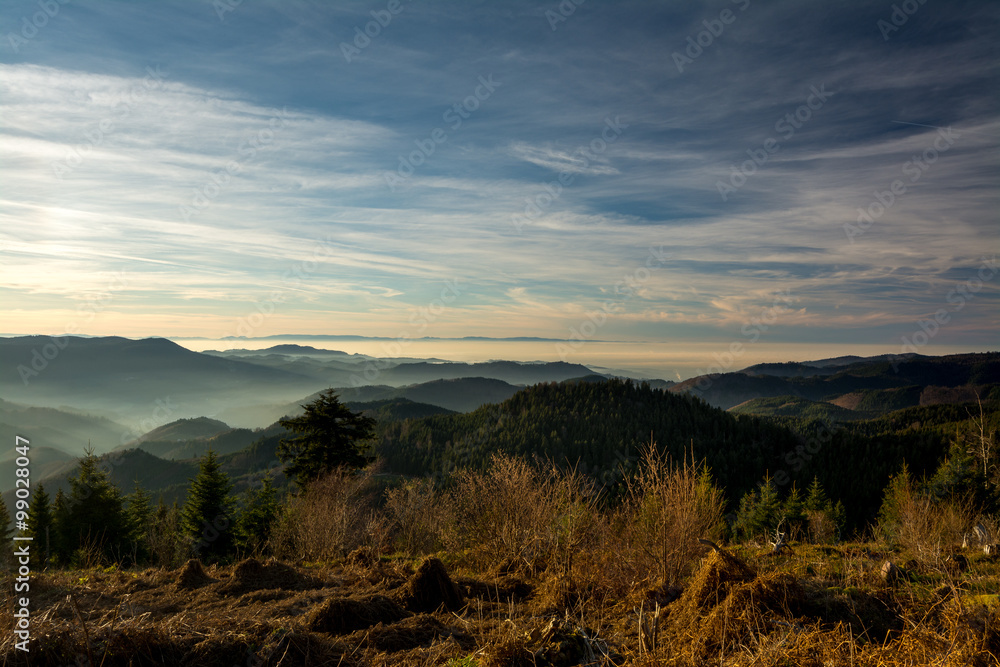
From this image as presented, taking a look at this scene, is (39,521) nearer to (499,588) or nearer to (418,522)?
(418,522)

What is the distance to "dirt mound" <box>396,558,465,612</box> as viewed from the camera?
8.34 m

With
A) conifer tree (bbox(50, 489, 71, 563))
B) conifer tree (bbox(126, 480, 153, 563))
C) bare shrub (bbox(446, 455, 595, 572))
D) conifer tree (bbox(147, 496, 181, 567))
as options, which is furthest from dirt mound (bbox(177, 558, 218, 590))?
conifer tree (bbox(50, 489, 71, 563))

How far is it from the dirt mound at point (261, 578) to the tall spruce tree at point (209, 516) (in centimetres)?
2877

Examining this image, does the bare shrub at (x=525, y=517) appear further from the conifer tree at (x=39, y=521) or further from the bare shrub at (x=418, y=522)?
the conifer tree at (x=39, y=521)

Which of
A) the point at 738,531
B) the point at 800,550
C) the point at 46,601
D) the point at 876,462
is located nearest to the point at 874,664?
the point at 800,550

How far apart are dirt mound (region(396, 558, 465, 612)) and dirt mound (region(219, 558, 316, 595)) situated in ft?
9.04

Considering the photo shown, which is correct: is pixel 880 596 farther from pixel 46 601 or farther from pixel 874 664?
pixel 46 601

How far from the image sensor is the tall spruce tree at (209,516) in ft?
112

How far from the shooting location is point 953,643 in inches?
180

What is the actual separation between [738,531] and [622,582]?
4303 centimetres

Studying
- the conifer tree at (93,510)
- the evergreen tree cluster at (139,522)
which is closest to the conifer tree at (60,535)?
the evergreen tree cluster at (139,522)

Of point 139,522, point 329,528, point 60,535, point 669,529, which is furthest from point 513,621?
point 139,522

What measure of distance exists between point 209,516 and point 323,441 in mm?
12714

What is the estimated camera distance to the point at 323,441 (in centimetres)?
2962
